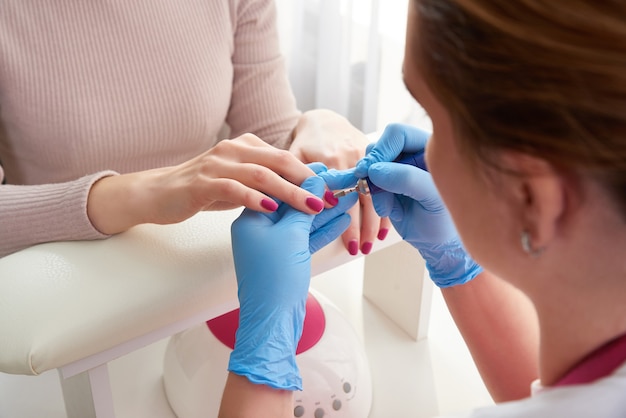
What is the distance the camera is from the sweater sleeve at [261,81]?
3.89 feet

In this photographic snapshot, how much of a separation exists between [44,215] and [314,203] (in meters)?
0.37

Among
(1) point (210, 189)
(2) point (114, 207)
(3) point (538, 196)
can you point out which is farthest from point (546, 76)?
(2) point (114, 207)

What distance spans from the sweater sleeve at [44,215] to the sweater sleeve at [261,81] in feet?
1.20

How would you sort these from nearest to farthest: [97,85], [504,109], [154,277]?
[504,109]
[154,277]
[97,85]

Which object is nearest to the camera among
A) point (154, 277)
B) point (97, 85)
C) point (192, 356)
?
point (154, 277)

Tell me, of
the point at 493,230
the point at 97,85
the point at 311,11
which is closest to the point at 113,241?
the point at 97,85

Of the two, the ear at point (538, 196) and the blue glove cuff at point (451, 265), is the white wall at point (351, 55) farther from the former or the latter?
the ear at point (538, 196)

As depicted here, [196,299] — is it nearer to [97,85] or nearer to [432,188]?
[432,188]

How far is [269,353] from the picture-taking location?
664mm

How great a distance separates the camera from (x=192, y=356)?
3.05ft

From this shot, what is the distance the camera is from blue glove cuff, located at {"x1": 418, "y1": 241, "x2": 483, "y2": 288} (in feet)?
2.67

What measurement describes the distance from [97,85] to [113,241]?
1.19 ft

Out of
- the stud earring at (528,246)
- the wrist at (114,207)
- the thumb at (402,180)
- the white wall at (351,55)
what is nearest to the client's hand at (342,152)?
the thumb at (402,180)

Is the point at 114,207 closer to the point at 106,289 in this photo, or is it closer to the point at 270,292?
the point at 106,289
